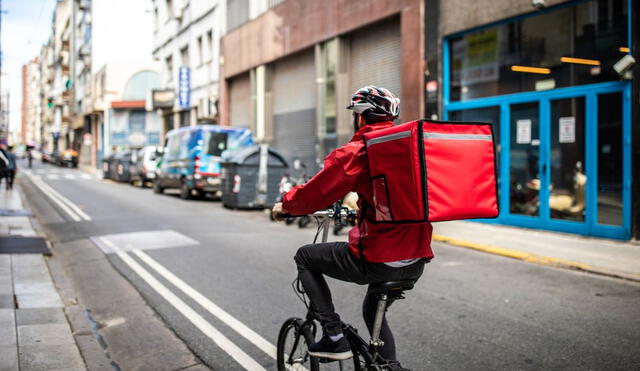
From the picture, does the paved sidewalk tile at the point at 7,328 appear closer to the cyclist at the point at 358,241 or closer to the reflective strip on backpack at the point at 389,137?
the cyclist at the point at 358,241

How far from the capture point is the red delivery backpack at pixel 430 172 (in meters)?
3.09

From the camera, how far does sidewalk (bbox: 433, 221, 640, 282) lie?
8977mm

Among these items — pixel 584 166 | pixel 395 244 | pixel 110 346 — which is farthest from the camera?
pixel 584 166

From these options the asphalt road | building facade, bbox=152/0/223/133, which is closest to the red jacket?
the asphalt road

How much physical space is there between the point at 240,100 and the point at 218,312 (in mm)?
23662

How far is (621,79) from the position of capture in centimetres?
1090

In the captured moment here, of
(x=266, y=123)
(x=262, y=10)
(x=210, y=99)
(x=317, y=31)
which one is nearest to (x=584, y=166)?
(x=317, y=31)

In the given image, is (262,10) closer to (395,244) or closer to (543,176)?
(543,176)

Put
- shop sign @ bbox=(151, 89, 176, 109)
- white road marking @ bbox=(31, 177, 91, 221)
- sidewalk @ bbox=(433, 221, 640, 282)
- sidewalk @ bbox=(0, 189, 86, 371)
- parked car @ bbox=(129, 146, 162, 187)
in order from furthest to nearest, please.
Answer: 1. shop sign @ bbox=(151, 89, 176, 109)
2. parked car @ bbox=(129, 146, 162, 187)
3. white road marking @ bbox=(31, 177, 91, 221)
4. sidewalk @ bbox=(433, 221, 640, 282)
5. sidewalk @ bbox=(0, 189, 86, 371)

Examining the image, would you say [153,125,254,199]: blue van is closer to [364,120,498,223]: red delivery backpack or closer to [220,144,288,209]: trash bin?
[220,144,288,209]: trash bin

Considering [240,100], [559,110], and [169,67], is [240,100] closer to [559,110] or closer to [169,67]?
[169,67]

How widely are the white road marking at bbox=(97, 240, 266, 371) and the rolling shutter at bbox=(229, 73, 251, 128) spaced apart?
65.1 feet

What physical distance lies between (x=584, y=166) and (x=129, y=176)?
953 inches

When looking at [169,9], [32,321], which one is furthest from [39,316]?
[169,9]
